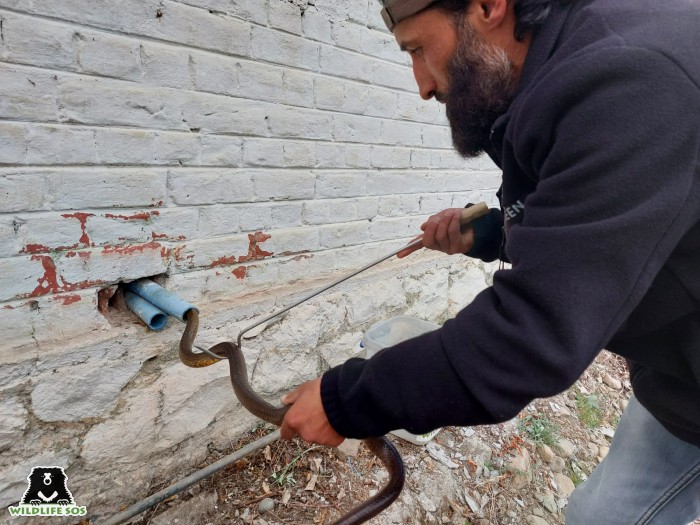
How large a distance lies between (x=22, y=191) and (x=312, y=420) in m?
1.06

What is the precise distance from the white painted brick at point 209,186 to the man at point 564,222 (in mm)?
852

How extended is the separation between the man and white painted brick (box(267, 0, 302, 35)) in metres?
0.63

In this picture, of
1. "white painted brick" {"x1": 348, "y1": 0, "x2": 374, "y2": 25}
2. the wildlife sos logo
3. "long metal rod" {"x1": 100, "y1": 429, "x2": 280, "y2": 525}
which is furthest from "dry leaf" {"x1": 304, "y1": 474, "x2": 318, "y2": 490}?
"white painted brick" {"x1": 348, "y1": 0, "x2": 374, "y2": 25}

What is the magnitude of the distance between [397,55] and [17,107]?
160cm

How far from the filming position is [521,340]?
2.79ft

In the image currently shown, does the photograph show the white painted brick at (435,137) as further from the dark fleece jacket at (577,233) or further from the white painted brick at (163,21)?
the dark fleece jacket at (577,233)

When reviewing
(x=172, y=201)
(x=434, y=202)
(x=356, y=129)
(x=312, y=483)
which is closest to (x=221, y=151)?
(x=172, y=201)

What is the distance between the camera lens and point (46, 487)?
5.15ft

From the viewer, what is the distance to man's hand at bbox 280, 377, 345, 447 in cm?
106

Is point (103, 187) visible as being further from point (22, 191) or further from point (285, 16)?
point (285, 16)

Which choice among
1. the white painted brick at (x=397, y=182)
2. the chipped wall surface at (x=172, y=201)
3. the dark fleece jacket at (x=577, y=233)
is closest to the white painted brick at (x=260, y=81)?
the chipped wall surface at (x=172, y=201)

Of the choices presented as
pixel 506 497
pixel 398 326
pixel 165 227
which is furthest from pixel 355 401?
pixel 506 497

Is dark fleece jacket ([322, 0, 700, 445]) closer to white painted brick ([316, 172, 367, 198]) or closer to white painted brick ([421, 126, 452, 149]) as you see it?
white painted brick ([316, 172, 367, 198])

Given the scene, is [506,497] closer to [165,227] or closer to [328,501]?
[328,501]
